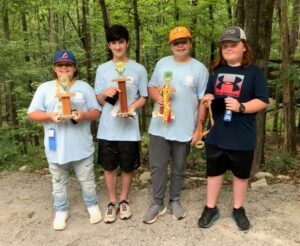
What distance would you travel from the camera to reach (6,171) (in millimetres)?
5996

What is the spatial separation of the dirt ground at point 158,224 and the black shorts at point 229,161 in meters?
0.63

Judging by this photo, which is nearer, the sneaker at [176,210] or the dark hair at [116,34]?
the dark hair at [116,34]

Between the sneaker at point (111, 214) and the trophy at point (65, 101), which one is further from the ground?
the trophy at point (65, 101)

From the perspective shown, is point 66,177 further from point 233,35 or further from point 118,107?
point 233,35

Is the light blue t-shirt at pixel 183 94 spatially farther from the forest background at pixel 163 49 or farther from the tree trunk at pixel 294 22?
the tree trunk at pixel 294 22

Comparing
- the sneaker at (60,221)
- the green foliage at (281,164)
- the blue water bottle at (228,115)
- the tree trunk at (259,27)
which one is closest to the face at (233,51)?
the blue water bottle at (228,115)

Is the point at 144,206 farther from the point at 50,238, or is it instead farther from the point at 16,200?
the point at 16,200

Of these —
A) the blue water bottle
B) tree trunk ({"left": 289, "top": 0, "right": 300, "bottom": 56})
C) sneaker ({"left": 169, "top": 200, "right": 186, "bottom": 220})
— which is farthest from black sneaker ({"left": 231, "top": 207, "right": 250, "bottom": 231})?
tree trunk ({"left": 289, "top": 0, "right": 300, "bottom": 56})

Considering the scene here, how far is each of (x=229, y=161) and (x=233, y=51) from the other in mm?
1111

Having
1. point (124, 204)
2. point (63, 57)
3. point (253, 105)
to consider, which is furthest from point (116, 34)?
point (124, 204)

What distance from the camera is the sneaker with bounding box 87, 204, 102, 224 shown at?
3768mm

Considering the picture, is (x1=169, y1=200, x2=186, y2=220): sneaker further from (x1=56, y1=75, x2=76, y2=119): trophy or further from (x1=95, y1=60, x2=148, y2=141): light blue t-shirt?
(x1=56, y1=75, x2=76, y2=119): trophy

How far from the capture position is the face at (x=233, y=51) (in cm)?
313

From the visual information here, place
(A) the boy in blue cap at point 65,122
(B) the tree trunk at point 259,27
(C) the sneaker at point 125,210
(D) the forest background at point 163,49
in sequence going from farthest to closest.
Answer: (D) the forest background at point 163,49
(B) the tree trunk at point 259,27
(C) the sneaker at point 125,210
(A) the boy in blue cap at point 65,122
